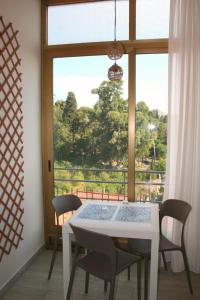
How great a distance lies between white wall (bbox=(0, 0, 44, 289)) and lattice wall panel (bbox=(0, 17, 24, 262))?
0.11m

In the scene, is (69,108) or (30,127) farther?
(69,108)

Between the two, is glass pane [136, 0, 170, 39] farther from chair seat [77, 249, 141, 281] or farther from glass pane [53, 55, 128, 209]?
chair seat [77, 249, 141, 281]

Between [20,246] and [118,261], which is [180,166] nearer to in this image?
[118,261]

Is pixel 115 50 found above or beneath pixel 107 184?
above

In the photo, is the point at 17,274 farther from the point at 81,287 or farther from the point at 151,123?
the point at 151,123

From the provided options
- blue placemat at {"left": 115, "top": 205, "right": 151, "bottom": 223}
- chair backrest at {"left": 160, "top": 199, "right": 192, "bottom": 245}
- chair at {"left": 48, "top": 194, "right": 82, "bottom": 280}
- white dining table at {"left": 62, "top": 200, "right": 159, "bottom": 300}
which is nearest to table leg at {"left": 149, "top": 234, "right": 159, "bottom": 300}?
white dining table at {"left": 62, "top": 200, "right": 159, "bottom": 300}

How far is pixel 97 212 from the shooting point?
247 cm

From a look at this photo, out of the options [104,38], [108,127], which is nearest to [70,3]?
[104,38]

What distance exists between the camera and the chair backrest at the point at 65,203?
2.75 m

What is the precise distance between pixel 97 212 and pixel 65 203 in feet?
1.59

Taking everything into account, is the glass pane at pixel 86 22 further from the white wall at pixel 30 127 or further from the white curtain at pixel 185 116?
the white curtain at pixel 185 116

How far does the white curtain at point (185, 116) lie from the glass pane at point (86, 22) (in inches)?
22.1

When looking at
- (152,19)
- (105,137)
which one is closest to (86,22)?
(152,19)

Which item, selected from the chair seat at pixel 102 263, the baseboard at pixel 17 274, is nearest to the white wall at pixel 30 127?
the baseboard at pixel 17 274
